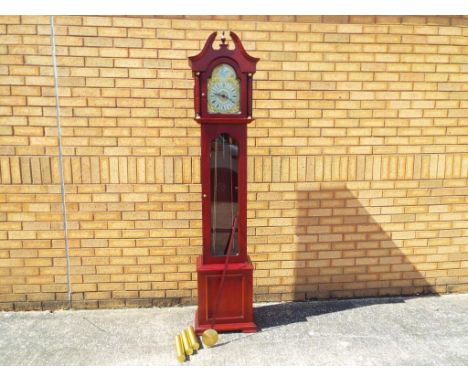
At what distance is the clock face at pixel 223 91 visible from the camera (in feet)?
10.6

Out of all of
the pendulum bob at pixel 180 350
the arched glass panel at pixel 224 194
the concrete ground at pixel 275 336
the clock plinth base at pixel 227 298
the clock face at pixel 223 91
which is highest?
the clock face at pixel 223 91

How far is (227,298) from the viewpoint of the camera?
3.61m

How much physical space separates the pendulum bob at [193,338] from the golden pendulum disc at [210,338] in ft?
0.24

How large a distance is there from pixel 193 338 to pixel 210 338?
0.15 metres

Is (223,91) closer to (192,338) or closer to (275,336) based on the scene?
(192,338)

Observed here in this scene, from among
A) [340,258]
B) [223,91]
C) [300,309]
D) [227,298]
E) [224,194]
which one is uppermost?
[223,91]

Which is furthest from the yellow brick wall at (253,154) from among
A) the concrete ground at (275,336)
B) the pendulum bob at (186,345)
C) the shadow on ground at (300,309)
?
the pendulum bob at (186,345)

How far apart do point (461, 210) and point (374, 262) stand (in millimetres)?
1153

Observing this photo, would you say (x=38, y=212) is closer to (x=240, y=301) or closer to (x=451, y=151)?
(x=240, y=301)

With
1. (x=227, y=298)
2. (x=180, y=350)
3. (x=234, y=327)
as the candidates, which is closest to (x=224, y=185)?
(x=227, y=298)

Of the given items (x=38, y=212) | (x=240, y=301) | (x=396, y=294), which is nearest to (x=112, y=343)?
(x=240, y=301)

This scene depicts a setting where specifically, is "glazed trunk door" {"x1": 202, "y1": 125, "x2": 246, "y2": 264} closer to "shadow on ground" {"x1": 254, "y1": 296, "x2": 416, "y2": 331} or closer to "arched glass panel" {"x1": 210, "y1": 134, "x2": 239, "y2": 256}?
"arched glass panel" {"x1": 210, "y1": 134, "x2": 239, "y2": 256}

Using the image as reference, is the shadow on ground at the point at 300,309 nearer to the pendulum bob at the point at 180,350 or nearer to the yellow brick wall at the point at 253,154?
the yellow brick wall at the point at 253,154

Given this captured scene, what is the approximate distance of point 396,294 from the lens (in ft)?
14.6
